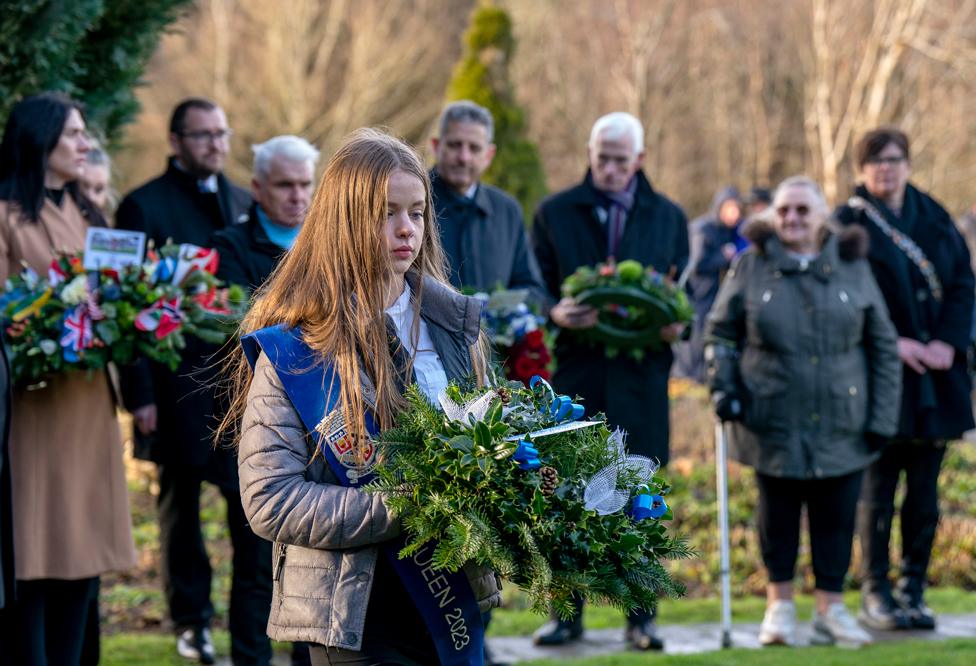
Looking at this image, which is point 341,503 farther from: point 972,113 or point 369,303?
point 972,113

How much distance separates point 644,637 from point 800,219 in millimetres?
2434

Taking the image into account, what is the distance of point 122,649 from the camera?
690cm

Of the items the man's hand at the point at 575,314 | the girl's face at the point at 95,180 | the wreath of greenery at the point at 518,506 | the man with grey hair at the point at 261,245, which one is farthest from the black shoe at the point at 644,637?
the wreath of greenery at the point at 518,506

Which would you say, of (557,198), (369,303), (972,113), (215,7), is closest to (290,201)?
(557,198)

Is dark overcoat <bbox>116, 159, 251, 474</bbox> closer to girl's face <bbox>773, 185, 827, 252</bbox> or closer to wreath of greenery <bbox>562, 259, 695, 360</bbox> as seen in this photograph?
wreath of greenery <bbox>562, 259, 695, 360</bbox>

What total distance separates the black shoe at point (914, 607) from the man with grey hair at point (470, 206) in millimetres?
2926

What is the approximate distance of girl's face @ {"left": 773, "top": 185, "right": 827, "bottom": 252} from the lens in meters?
7.18

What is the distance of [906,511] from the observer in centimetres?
781

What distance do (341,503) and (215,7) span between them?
86.2ft

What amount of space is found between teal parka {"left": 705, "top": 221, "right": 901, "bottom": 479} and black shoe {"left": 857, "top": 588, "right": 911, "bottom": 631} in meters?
0.99

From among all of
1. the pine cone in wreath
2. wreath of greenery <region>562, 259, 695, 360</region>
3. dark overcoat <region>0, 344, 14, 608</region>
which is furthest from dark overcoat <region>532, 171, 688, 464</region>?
the pine cone in wreath

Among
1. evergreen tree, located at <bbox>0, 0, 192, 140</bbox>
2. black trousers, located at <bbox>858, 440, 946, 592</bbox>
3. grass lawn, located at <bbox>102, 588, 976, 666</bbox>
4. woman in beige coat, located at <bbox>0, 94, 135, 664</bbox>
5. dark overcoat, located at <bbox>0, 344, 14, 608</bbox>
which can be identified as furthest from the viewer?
black trousers, located at <bbox>858, 440, 946, 592</bbox>

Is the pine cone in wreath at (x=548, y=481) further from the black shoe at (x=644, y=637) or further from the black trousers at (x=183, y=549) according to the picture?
the black shoe at (x=644, y=637)

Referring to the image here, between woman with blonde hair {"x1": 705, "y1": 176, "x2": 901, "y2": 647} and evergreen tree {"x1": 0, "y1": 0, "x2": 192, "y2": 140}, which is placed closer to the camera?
evergreen tree {"x1": 0, "y1": 0, "x2": 192, "y2": 140}
